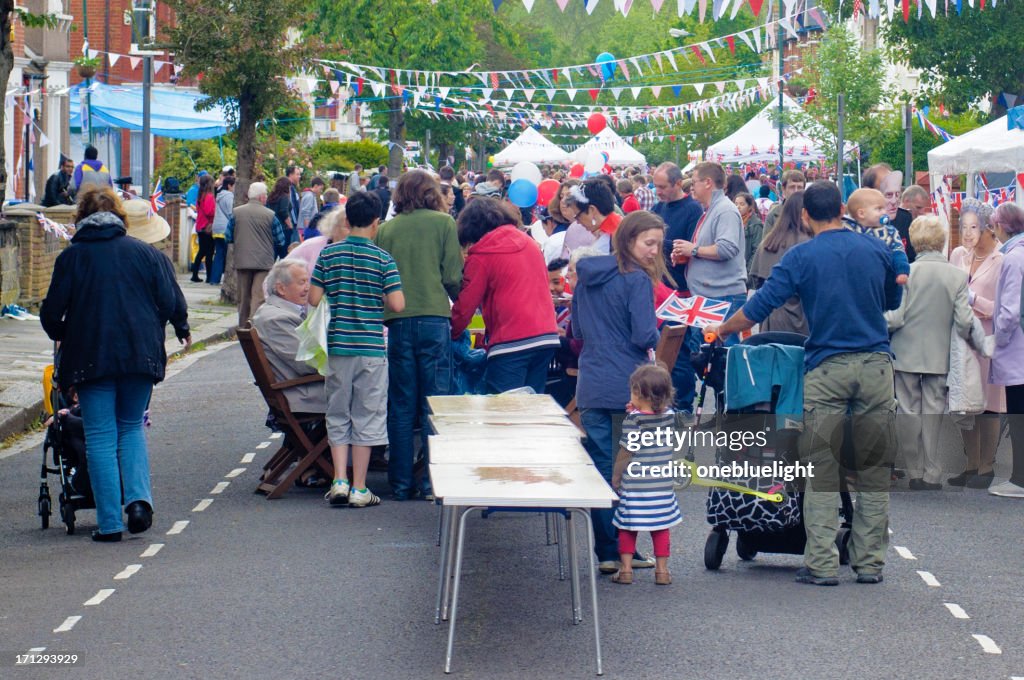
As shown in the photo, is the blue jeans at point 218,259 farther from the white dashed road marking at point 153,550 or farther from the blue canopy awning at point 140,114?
the white dashed road marking at point 153,550

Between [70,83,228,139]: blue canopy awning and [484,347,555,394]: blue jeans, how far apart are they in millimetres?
26771

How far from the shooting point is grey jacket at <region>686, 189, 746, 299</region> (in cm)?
1195

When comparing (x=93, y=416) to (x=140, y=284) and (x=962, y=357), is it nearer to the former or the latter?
(x=140, y=284)

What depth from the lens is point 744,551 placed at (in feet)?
26.8

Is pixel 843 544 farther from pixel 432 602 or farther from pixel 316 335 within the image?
pixel 316 335

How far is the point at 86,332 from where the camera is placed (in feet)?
28.2

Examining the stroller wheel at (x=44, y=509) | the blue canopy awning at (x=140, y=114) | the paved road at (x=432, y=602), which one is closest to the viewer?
the paved road at (x=432, y=602)

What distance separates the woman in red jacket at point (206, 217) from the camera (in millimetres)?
27203

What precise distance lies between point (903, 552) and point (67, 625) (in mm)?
4270

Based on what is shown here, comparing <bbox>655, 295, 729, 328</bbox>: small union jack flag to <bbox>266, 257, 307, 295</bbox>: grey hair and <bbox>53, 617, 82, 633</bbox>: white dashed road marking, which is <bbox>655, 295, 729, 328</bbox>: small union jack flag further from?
<bbox>53, 617, 82, 633</bbox>: white dashed road marking

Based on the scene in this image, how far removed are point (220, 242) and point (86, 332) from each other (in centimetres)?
1910

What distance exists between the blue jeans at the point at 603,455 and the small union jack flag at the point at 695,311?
139 cm

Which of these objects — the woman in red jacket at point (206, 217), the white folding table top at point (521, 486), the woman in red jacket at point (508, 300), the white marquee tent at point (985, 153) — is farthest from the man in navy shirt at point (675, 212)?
the woman in red jacket at point (206, 217)

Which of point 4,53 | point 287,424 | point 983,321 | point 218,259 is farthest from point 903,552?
point 218,259
